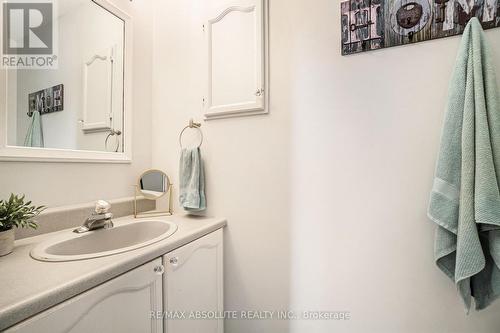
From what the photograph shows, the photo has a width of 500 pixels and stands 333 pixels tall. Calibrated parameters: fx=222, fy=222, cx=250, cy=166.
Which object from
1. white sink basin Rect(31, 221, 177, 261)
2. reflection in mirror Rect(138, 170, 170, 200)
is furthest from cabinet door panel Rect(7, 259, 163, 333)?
reflection in mirror Rect(138, 170, 170, 200)

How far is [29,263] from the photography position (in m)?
0.64

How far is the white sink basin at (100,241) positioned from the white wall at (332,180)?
325 millimetres

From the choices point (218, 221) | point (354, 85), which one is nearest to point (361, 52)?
point (354, 85)

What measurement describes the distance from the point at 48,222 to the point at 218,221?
698 mm

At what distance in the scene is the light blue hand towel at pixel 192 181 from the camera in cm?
116

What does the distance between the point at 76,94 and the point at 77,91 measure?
0.05 ft

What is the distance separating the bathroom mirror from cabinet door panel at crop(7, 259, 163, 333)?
64cm

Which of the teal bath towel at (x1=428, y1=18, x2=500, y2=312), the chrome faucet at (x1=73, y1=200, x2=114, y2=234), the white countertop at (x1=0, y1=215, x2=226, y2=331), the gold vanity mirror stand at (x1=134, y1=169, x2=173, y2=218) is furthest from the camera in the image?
the gold vanity mirror stand at (x1=134, y1=169, x2=173, y2=218)

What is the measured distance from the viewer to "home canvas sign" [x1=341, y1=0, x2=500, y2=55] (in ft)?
2.54

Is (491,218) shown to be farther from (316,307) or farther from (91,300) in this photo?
(91,300)

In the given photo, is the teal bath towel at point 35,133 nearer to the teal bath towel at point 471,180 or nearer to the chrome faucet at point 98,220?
the chrome faucet at point 98,220

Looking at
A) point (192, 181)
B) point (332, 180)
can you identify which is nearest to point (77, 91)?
point (192, 181)

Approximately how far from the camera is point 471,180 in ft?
2.26

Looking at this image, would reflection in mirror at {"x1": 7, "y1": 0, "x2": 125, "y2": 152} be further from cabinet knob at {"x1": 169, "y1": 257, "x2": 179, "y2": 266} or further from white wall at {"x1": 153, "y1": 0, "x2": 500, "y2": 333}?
cabinet knob at {"x1": 169, "y1": 257, "x2": 179, "y2": 266}
